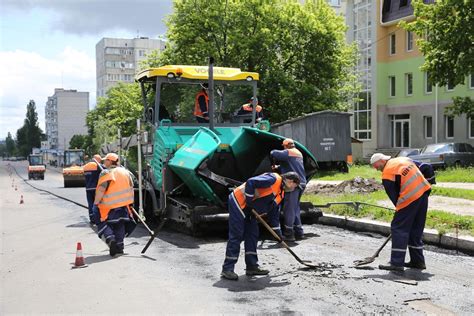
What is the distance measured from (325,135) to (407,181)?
15356 millimetres

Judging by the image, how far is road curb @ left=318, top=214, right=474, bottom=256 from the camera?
779cm

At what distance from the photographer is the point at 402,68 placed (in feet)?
112

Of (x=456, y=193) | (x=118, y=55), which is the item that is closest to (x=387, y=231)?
(x=456, y=193)

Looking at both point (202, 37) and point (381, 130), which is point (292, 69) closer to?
point (202, 37)

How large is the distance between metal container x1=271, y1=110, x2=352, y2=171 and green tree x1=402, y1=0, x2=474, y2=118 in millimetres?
3981

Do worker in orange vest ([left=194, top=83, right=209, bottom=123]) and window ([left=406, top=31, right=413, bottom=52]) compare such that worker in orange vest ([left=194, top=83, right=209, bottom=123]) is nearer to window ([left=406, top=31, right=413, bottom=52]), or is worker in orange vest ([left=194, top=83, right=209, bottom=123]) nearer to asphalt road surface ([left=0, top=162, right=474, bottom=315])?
asphalt road surface ([left=0, top=162, right=474, bottom=315])

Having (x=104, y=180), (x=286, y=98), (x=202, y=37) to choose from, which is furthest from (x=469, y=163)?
(x=104, y=180)

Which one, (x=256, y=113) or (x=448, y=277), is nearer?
(x=448, y=277)

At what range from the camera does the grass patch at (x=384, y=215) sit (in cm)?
853

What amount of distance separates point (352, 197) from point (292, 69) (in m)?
16.9

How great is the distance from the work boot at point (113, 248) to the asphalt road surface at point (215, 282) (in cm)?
10

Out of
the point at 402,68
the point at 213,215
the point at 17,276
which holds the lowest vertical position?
the point at 17,276

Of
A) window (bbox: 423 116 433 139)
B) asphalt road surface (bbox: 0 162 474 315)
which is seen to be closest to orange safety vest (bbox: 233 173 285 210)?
asphalt road surface (bbox: 0 162 474 315)

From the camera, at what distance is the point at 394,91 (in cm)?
3541
